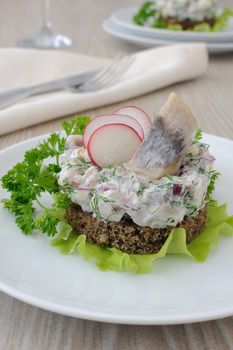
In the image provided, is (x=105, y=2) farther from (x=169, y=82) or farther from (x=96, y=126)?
(x=96, y=126)

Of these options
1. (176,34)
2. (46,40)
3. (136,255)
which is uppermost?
(136,255)

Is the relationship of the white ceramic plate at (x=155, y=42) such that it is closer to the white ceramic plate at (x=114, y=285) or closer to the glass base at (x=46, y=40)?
the glass base at (x=46, y=40)

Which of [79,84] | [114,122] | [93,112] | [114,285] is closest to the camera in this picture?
[114,285]

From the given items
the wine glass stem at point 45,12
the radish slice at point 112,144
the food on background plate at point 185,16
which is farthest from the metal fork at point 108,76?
the radish slice at point 112,144

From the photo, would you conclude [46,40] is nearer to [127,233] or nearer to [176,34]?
[176,34]

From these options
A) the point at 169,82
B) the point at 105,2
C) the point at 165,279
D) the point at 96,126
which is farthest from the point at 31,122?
the point at 105,2

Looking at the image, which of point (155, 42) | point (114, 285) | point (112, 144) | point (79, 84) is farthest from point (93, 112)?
point (114, 285)
